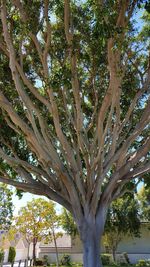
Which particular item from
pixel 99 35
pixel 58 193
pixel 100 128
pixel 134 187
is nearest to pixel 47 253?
pixel 134 187

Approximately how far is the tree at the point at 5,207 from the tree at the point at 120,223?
909 centimetres

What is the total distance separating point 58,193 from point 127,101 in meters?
4.49

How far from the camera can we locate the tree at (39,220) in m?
28.5

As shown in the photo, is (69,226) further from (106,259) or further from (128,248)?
(128,248)

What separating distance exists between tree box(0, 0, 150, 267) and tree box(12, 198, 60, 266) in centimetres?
1744

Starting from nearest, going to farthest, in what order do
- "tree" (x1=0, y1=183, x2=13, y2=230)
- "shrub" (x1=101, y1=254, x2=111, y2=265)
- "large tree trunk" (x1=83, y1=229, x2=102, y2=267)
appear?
"large tree trunk" (x1=83, y1=229, x2=102, y2=267)
"tree" (x1=0, y1=183, x2=13, y2=230)
"shrub" (x1=101, y1=254, x2=111, y2=265)

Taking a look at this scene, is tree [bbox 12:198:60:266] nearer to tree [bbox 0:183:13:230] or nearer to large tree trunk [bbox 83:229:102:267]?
tree [bbox 0:183:13:230]

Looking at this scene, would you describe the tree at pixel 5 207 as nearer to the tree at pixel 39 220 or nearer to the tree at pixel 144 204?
the tree at pixel 39 220

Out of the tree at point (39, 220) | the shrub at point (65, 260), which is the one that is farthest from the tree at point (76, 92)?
the shrub at point (65, 260)

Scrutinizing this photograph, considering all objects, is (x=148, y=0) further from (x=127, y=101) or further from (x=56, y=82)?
(x=127, y=101)

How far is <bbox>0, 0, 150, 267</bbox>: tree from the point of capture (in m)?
8.70

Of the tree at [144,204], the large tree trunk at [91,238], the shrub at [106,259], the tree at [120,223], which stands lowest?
the shrub at [106,259]

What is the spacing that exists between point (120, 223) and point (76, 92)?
21392mm

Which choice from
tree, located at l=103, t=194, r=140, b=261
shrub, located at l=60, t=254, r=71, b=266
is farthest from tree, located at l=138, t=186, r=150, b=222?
shrub, located at l=60, t=254, r=71, b=266
